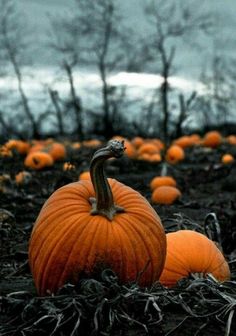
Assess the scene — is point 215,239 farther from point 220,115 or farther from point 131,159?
point 220,115

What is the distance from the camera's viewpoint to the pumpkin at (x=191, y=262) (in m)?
4.05

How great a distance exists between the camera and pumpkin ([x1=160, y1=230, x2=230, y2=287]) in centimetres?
405

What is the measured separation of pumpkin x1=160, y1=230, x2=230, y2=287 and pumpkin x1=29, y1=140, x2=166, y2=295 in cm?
30

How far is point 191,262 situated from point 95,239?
71cm

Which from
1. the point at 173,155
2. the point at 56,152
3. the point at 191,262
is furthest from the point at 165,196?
the point at 173,155

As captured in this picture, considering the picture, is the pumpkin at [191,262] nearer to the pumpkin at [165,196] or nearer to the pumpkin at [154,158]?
the pumpkin at [165,196]

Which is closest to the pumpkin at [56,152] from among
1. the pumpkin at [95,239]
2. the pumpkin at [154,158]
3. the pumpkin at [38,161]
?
the pumpkin at [38,161]

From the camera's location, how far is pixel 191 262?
4.07 metres

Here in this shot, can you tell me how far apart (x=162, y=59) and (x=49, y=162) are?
1452cm

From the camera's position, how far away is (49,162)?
14.7m

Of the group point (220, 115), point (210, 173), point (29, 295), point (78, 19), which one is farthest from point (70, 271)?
point (220, 115)

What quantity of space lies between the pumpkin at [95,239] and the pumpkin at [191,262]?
301 mm

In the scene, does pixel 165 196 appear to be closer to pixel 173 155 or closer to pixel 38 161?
pixel 38 161

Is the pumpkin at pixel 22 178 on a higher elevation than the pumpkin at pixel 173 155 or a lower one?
higher
